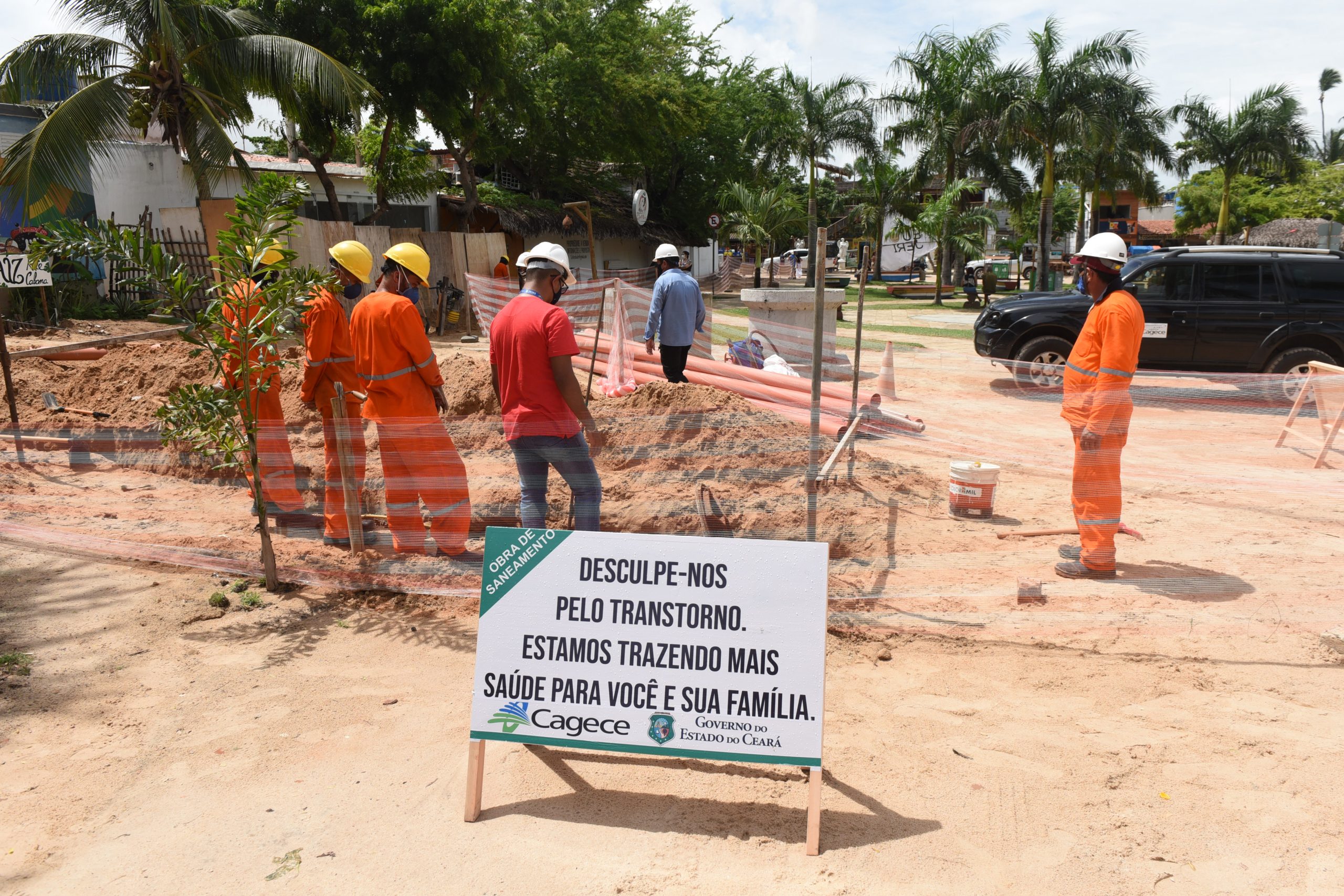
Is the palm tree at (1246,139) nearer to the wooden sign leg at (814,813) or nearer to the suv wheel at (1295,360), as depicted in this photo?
the suv wheel at (1295,360)

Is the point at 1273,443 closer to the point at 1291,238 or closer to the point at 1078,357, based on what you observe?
the point at 1078,357

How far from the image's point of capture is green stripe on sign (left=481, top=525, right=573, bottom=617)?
10.1 feet

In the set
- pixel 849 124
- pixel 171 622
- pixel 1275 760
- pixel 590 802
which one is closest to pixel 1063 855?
pixel 1275 760

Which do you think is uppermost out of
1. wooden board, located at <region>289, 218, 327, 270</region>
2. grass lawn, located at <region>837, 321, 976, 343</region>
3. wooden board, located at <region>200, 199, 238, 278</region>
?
wooden board, located at <region>200, 199, 238, 278</region>

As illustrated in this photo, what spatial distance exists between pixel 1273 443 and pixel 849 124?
95.8ft

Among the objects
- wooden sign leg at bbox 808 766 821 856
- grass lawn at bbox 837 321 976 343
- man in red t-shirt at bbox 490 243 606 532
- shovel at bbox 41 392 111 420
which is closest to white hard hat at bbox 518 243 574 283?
man in red t-shirt at bbox 490 243 606 532

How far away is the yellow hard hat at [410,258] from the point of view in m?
5.08

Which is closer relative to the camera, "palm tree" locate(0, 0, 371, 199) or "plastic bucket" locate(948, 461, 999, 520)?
"plastic bucket" locate(948, 461, 999, 520)

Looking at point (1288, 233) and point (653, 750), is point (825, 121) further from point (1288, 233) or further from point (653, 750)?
point (653, 750)

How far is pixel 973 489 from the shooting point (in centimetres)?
604

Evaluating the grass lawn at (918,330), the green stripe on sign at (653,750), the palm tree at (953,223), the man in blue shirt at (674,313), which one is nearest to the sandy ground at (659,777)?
the green stripe on sign at (653,750)

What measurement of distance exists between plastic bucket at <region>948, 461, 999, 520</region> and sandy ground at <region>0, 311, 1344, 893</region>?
120mm

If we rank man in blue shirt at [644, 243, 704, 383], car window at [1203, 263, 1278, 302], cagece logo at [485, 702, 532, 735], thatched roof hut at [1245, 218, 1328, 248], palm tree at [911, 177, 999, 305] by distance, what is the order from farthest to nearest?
1. thatched roof hut at [1245, 218, 1328, 248]
2. palm tree at [911, 177, 999, 305]
3. car window at [1203, 263, 1278, 302]
4. man in blue shirt at [644, 243, 704, 383]
5. cagece logo at [485, 702, 532, 735]

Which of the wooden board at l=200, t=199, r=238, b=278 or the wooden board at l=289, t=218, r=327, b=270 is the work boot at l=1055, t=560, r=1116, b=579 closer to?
the wooden board at l=289, t=218, r=327, b=270
